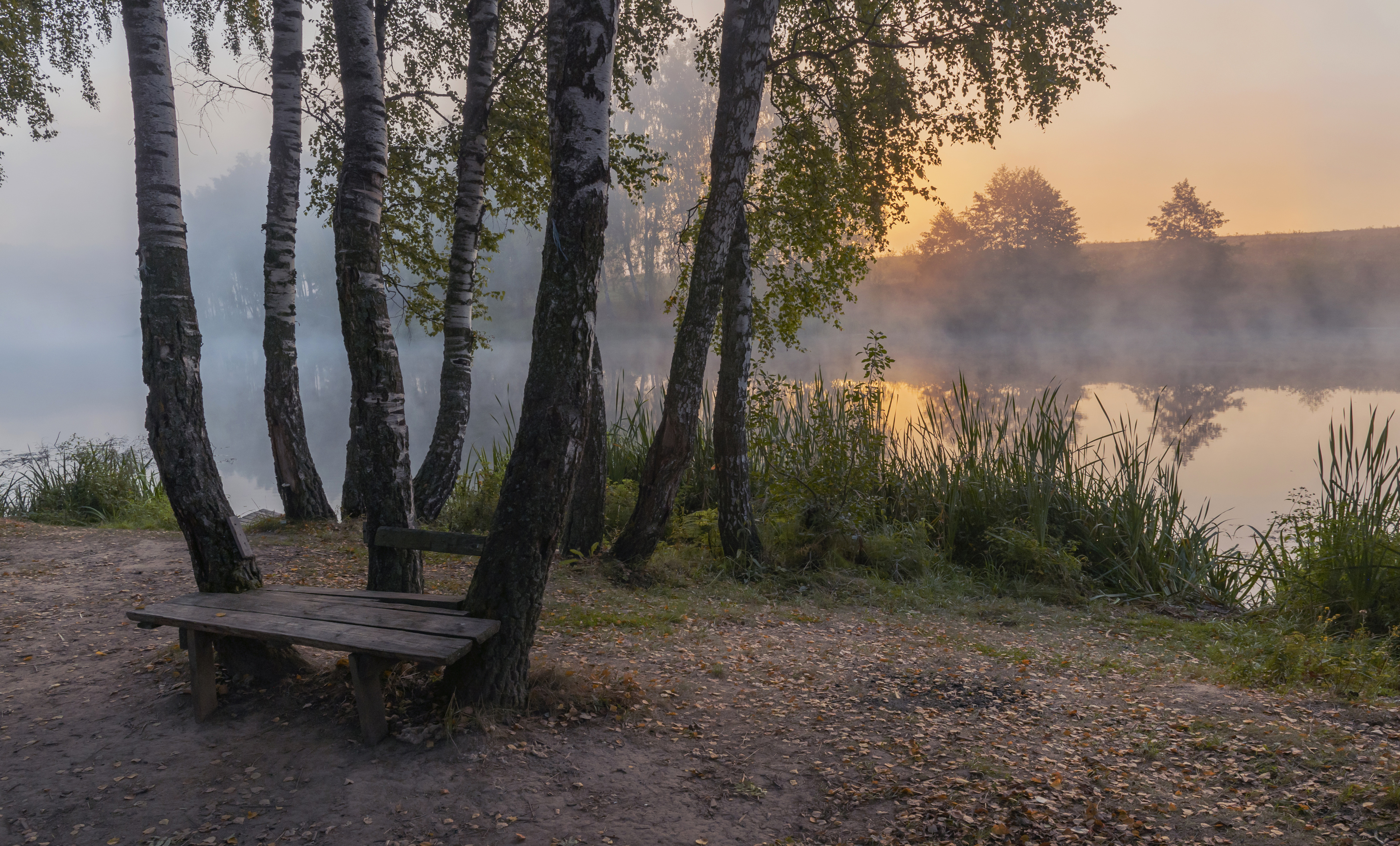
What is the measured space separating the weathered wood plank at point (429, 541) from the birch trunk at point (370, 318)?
0.30 ft

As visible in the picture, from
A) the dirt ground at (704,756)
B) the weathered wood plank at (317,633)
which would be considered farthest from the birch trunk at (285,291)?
the weathered wood plank at (317,633)

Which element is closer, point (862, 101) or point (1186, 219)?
point (862, 101)

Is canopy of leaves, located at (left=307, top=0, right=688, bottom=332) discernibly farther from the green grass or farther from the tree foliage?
the tree foliage

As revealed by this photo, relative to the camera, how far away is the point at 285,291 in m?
6.87

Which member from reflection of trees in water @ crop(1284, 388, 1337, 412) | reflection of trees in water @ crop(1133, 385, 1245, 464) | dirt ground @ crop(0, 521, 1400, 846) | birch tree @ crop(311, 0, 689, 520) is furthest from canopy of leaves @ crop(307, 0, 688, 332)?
reflection of trees in water @ crop(1284, 388, 1337, 412)

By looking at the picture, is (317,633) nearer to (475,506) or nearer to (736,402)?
(736,402)

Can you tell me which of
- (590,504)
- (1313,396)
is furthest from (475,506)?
(1313,396)

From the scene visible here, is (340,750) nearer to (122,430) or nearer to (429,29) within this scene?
(429,29)

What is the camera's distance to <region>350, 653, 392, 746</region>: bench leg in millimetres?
2689

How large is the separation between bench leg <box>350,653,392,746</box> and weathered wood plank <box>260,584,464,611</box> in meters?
0.36

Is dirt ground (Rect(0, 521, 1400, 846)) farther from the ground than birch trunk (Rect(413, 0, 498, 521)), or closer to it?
closer to it

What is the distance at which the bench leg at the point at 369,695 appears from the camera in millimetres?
2689

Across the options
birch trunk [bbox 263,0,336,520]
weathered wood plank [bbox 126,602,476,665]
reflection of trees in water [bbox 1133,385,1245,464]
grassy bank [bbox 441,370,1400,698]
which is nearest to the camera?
weathered wood plank [bbox 126,602,476,665]

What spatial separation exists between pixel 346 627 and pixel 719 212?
394cm
